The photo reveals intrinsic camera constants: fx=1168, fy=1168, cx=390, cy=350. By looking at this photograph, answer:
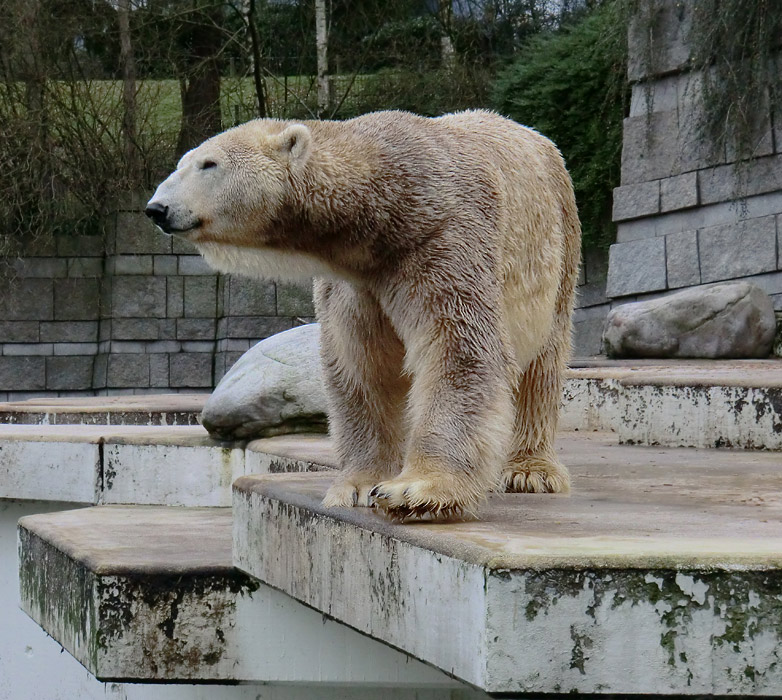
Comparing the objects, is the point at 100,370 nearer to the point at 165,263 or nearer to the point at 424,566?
the point at 165,263

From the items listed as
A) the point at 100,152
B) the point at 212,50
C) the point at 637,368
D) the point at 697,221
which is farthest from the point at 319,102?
the point at 637,368

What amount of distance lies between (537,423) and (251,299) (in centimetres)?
901

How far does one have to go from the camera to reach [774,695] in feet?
5.92

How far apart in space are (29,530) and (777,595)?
248cm

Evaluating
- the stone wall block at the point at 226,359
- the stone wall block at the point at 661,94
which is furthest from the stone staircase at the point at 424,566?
the stone wall block at the point at 226,359

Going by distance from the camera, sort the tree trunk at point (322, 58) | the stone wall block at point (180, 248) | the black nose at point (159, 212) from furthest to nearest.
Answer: the tree trunk at point (322, 58), the stone wall block at point (180, 248), the black nose at point (159, 212)

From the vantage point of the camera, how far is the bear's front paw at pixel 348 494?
102 inches

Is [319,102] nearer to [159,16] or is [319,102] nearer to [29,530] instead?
[159,16]

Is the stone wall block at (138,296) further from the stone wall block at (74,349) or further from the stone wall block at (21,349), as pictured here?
the stone wall block at (21,349)

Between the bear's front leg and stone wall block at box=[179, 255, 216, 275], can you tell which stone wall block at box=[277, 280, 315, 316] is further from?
the bear's front leg

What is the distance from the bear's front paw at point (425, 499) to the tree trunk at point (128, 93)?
423 inches

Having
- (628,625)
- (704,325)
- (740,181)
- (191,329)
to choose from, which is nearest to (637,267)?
(740,181)

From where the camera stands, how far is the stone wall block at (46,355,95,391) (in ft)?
39.5

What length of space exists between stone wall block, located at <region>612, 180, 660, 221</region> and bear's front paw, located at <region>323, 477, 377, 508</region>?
686cm
